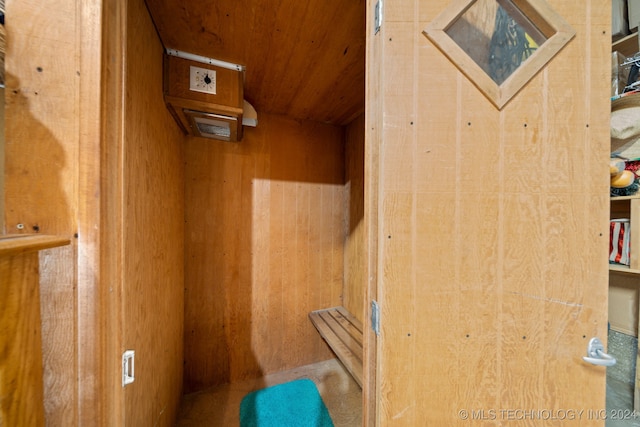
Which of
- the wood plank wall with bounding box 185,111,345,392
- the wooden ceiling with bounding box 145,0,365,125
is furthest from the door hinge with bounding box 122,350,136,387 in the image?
the wooden ceiling with bounding box 145,0,365,125

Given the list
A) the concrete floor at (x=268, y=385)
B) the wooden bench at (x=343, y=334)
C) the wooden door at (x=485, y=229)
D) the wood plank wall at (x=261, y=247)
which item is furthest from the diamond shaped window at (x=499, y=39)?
the concrete floor at (x=268, y=385)

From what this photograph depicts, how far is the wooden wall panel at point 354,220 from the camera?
1.83 meters

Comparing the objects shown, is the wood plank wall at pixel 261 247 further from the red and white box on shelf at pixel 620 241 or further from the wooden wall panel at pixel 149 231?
the red and white box on shelf at pixel 620 241

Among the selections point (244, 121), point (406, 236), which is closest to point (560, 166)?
point (406, 236)

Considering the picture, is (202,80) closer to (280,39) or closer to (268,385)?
(280,39)

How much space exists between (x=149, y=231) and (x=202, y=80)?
0.92m

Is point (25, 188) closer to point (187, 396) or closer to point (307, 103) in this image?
point (307, 103)

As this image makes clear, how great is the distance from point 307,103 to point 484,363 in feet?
6.01

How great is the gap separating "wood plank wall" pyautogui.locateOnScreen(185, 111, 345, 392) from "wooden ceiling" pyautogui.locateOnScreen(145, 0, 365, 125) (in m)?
0.47

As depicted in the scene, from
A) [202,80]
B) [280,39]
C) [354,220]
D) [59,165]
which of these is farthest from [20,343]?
[354,220]

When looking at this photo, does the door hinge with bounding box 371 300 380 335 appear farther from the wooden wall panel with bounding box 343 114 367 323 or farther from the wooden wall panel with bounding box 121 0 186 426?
the wooden wall panel with bounding box 343 114 367 323

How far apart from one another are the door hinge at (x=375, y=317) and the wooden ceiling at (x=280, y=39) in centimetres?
125

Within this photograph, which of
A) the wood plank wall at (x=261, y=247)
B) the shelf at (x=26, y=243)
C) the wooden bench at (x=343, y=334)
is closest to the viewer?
the shelf at (x=26, y=243)

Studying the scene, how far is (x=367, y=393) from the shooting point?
65 centimetres
